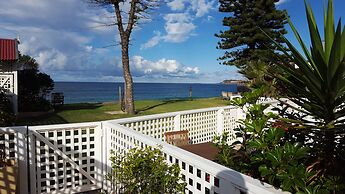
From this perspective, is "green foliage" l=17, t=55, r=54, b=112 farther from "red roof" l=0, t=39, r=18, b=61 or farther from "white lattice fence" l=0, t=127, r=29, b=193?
"white lattice fence" l=0, t=127, r=29, b=193

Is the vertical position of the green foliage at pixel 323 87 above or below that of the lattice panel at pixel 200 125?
above

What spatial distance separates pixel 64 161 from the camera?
13.4ft

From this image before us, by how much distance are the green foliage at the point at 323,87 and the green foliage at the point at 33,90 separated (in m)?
12.7

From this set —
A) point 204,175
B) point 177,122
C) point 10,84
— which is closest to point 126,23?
point 10,84

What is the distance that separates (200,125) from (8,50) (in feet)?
A: 44.1

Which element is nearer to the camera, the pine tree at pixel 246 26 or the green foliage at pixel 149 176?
the green foliage at pixel 149 176

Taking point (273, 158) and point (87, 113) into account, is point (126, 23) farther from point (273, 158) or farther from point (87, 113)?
point (273, 158)

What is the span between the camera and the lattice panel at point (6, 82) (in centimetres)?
1070

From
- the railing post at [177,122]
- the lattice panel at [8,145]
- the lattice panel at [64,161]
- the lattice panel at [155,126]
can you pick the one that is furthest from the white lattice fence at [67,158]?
the railing post at [177,122]

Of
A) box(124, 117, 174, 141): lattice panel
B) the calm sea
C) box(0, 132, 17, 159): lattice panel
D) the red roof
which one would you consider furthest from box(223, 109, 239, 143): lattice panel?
the calm sea

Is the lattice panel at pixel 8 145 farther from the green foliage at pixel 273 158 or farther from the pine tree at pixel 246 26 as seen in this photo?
the pine tree at pixel 246 26

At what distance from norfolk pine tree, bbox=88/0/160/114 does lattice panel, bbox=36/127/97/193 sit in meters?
8.52

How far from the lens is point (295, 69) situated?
217 cm

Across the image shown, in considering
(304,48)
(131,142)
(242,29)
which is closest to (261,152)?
(304,48)
